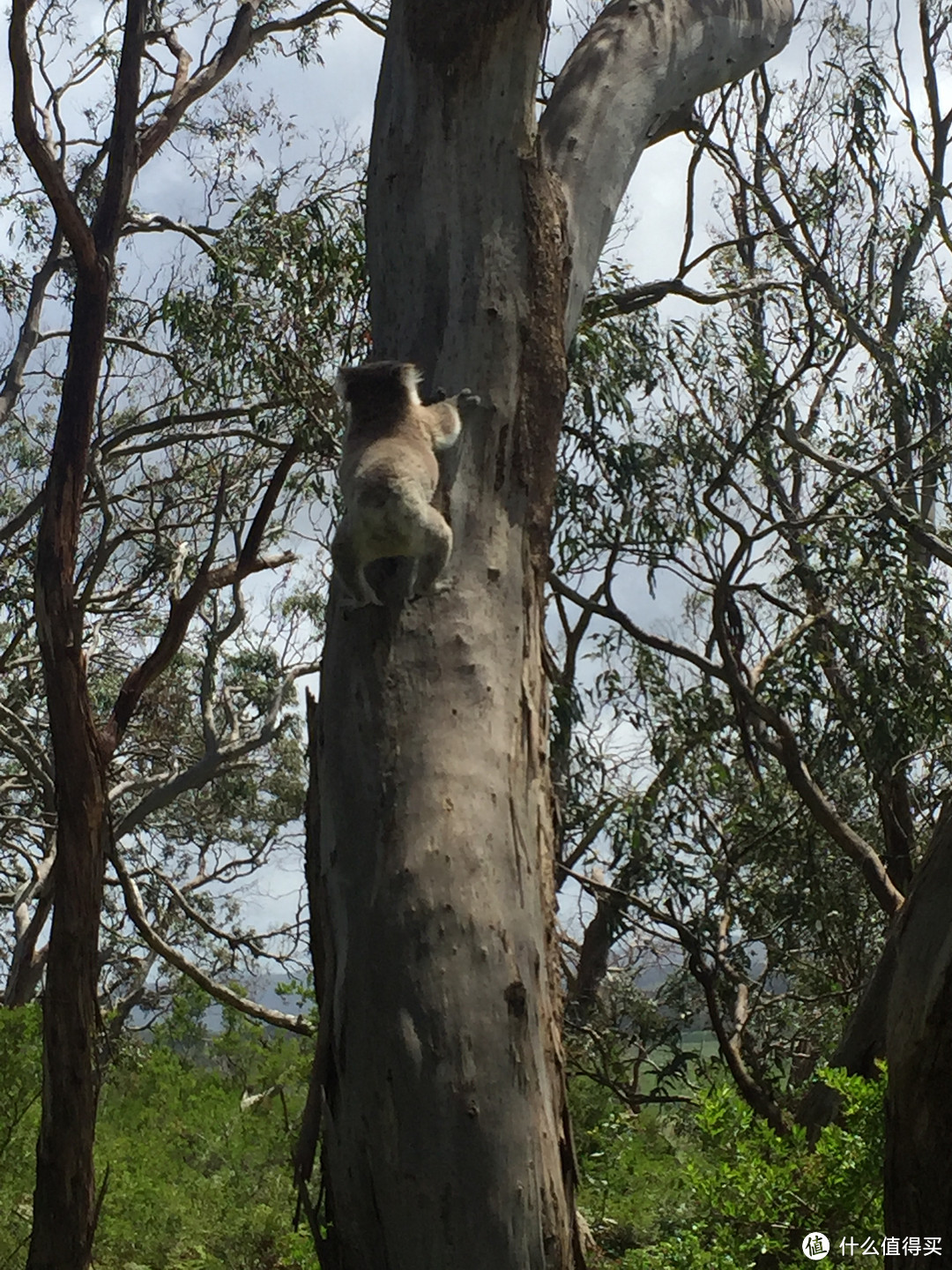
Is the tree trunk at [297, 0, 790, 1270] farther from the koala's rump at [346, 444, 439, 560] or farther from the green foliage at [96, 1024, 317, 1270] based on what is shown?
the green foliage at [96, 1024, 317, 1270]

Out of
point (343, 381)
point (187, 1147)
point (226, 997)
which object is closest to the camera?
point (343, 381)

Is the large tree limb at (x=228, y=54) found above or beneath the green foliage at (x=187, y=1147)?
above

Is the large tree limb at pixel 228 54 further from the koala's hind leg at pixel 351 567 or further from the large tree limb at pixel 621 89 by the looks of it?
the koala's hind leg at pixel 351 567

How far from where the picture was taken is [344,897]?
2018 mm

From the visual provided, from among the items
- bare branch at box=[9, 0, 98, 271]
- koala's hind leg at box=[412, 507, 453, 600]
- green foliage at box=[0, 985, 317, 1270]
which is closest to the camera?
koala's hind leg at box=[412, 507, 453, 600]

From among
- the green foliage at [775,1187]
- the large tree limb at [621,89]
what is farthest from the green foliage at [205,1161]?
the large tree limb at [621,89]

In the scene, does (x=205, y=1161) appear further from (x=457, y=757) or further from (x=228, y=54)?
(x=228, y=54)

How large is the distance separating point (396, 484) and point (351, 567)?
0.69ft

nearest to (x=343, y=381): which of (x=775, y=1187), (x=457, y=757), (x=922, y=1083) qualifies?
(x=457, y=757)

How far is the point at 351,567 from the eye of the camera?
7.77 ft

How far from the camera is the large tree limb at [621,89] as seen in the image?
295 centimetres

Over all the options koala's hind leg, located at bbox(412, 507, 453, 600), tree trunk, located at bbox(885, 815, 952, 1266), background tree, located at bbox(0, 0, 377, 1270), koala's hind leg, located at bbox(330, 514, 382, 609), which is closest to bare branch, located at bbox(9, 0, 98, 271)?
background tree, located at bbox(0, 0, 377, 1270)

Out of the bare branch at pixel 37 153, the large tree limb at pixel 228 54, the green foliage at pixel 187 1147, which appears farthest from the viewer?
the large tree limb at pixel 228 54

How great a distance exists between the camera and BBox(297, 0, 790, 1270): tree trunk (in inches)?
72.2
